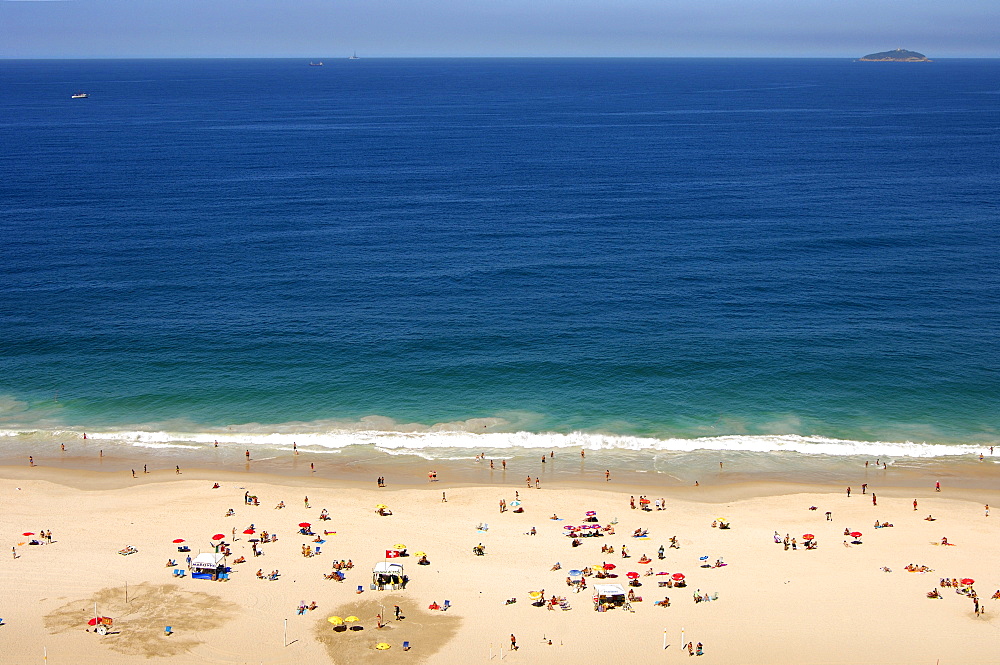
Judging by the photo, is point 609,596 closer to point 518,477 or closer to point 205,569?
point 518,477

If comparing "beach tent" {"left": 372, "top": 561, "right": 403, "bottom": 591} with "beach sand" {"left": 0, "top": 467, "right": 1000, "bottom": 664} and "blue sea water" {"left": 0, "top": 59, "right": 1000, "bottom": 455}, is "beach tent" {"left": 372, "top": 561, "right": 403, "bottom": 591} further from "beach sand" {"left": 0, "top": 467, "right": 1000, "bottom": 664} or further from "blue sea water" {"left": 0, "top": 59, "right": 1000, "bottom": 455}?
"blue sea water" {"left": 0, "top": 59, "right": 1000, "bottom": 455}

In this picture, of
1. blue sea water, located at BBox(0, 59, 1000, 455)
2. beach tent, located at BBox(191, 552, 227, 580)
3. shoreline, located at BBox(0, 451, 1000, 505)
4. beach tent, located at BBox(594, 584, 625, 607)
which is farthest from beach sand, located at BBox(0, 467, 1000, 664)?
blue sea water, located at BBox(0, 59, 1000, 455)

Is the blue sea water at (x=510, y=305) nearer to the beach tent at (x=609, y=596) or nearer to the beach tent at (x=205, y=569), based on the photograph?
the beach tent at (x=205, y=569)

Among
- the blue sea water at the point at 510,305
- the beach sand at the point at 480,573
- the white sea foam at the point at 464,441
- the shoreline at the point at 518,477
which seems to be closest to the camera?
the beach sand at the point at 480,573

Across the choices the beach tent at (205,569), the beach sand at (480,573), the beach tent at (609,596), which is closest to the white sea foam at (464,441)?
the beach sand at (480,573)

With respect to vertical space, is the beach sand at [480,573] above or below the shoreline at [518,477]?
below

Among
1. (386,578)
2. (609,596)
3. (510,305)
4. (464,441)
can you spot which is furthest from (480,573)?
(510,305)

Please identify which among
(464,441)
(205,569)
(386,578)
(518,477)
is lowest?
(386,578)
